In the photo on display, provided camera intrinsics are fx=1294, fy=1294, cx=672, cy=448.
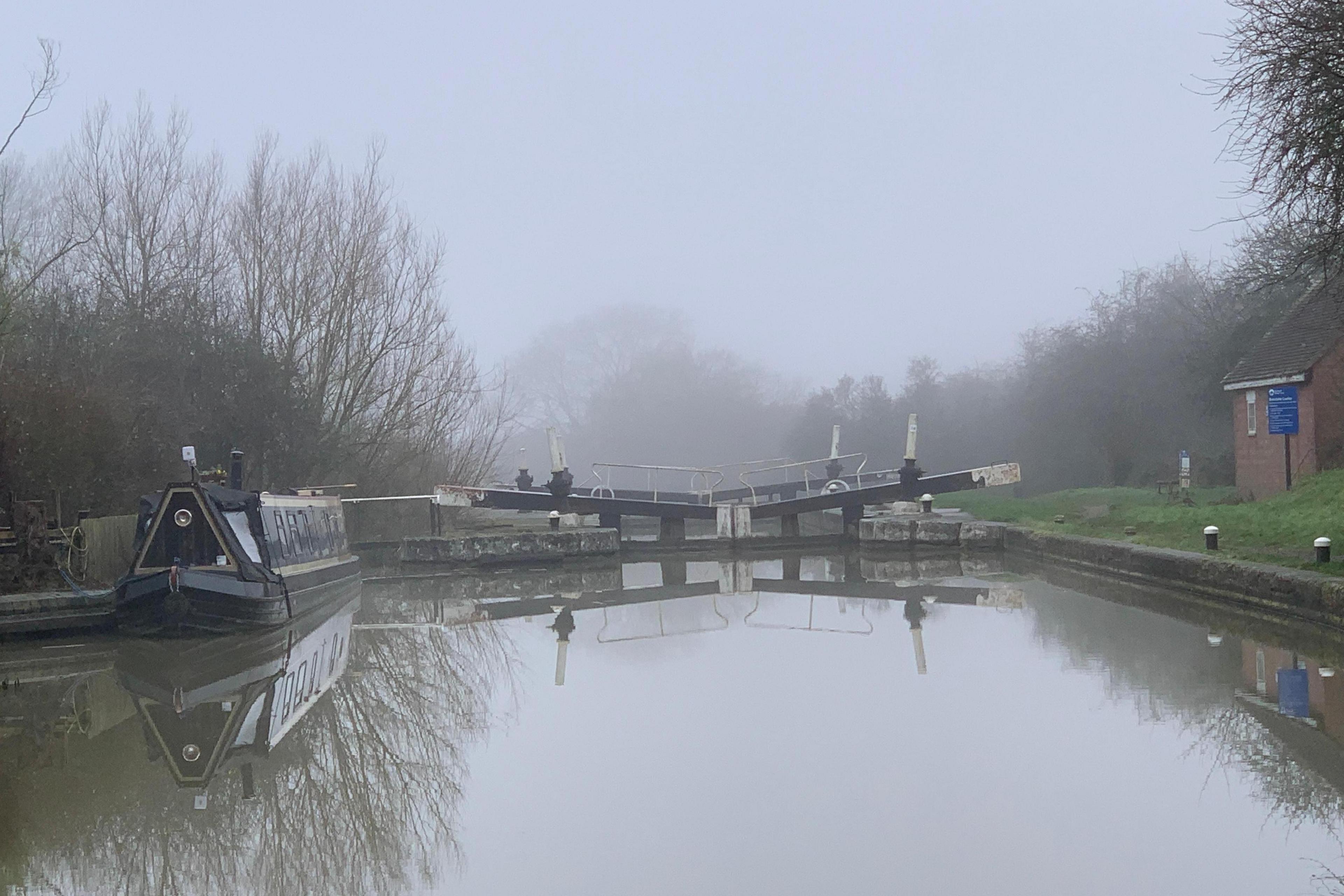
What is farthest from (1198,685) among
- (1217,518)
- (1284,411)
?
(1284,411)

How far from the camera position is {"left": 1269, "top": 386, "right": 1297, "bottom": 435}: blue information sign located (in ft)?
64.6

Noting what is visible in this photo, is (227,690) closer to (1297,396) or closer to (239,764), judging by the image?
(239,764)

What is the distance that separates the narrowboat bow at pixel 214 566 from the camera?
11617mm

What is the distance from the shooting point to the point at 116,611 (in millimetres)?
11781

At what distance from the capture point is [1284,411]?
19797mm

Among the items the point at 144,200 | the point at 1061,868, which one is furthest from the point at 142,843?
the point at 144,200

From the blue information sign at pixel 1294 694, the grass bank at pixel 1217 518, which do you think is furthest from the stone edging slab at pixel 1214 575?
the blue information sign at pixel 1294 694

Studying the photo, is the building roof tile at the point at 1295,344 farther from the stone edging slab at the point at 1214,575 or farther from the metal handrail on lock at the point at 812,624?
the metal handrail on lock at the point at 812,624

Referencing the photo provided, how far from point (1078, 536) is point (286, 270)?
13484mm

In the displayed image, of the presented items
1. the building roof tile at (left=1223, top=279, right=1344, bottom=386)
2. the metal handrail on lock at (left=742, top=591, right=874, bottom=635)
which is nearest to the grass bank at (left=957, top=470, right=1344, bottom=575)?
the building roof tile at (left=1223, top=279, right=1344, bottom=386)

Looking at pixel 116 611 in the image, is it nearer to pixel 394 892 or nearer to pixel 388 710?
pixel 388 710

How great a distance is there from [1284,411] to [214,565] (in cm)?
1569

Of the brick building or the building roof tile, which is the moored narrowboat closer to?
the brick building

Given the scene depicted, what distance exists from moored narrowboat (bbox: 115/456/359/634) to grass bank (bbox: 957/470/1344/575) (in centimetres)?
941
